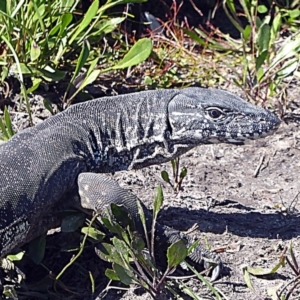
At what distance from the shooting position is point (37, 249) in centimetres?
379

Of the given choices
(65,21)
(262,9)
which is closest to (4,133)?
(65,21)

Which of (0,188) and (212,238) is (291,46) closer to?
(212,238)

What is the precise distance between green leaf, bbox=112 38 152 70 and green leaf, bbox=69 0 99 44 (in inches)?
12.4

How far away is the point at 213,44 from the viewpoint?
6.02 m

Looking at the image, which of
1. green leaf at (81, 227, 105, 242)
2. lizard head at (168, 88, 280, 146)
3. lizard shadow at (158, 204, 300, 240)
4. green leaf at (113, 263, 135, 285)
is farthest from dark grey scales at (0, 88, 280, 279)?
green leaf at (113, 263, 135, 285)

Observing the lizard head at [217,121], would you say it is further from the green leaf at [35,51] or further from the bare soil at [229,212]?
the green leaf at [35,51]

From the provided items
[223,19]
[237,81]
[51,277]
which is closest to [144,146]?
[51,277]

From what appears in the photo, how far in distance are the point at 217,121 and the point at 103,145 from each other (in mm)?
577

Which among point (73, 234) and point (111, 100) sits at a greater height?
point (111, 100)

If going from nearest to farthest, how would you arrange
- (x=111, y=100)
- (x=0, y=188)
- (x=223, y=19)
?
(x=0, y=188)
(x=111, y=100)
(x=223, y=19)

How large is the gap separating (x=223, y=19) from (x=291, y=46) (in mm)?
1262

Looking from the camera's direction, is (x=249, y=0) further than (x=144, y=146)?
Yes

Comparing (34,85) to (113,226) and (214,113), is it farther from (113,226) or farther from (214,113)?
(113,226)

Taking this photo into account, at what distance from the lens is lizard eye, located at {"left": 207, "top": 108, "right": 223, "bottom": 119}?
4.06m
